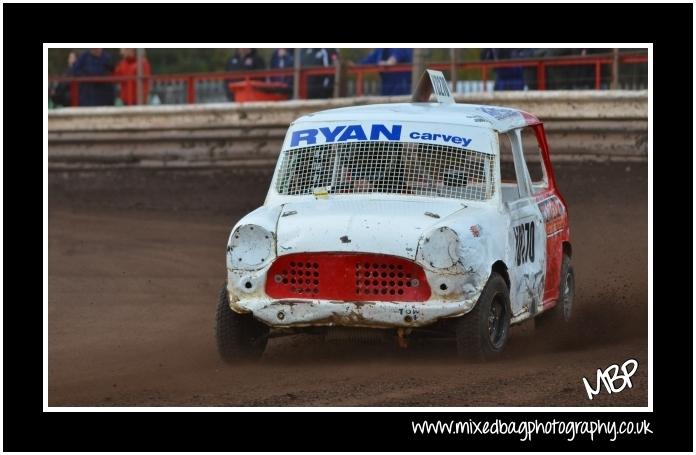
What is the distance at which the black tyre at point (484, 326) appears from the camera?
26.3ft

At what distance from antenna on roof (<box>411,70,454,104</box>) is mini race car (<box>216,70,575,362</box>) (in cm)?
3

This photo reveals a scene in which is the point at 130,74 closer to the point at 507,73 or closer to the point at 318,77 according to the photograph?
the point at 318,77

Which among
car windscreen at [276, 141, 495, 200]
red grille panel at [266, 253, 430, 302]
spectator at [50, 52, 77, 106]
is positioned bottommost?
red grille panel at [266, 253, 430, 302]

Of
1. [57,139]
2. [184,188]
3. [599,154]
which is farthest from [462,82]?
[57,139]

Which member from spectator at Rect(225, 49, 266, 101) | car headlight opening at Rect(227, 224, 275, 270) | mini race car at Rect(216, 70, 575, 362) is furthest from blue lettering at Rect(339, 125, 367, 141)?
spectator at Rect(225, 49, 266, 101)

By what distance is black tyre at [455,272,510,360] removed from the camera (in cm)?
802

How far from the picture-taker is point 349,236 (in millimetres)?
7996

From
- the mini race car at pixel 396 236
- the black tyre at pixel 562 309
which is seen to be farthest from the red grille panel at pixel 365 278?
the black tyre at pixel 562 309

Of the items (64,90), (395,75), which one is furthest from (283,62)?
Answer: (64,90)

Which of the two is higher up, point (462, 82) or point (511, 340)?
point (462, 82)

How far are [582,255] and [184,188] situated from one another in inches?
242

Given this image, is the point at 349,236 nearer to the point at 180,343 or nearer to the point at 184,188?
the point at 180,343

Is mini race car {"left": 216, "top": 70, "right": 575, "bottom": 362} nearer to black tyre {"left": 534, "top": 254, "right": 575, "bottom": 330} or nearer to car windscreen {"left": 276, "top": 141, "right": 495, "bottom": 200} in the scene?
car windscreen {"left": 276, "top": 141, "right": 495, "bottom": 200}

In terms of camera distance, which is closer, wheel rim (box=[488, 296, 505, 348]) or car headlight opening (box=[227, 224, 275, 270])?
car headlight opening (box=[227, 224, 275, 270])
